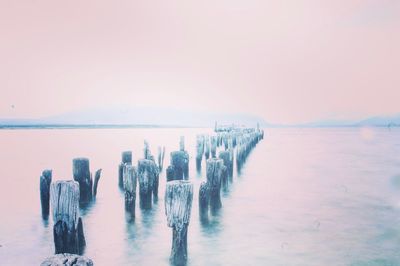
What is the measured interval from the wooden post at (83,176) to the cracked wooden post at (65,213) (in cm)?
452

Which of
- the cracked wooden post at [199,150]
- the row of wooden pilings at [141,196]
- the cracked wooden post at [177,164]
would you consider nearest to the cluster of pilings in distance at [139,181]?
the row of wooden pilings at [141,196]

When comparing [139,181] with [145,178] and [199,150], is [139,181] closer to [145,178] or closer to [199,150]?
[145,178]

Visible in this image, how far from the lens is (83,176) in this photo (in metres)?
9.95

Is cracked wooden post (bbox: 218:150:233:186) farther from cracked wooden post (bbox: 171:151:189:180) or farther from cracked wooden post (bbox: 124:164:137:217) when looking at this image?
cracked wooden post (bbox: 124:164:137:217)

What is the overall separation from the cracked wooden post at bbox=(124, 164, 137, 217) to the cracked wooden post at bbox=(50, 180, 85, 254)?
2.90 m

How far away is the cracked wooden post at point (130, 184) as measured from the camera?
8.20m

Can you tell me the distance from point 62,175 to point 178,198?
534 inches

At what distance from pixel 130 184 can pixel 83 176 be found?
7.16 ft

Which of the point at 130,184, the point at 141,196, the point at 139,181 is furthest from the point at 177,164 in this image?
the point at 130,184

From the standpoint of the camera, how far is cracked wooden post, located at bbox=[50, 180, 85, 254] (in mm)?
5164

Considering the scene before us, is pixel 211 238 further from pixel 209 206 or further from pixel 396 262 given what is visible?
pixel 396 262

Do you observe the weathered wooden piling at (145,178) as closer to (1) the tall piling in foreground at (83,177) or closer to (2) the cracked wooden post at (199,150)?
(1) the tall piling in foreground at (83,177)

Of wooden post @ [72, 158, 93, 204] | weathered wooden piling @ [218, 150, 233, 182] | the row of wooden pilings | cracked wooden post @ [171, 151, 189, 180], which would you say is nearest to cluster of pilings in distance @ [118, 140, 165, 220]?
the row of wooden pilings

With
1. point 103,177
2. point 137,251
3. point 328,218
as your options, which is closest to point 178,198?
point 137,251
